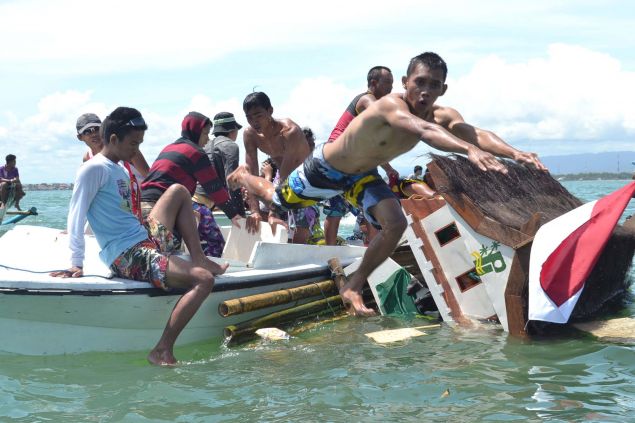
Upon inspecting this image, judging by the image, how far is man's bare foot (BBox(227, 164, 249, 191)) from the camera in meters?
8.01

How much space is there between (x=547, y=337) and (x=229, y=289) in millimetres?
2834

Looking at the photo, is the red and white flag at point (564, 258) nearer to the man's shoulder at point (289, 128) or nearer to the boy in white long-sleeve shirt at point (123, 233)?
the boy in white long-sleeve shirt at point (123, 233)

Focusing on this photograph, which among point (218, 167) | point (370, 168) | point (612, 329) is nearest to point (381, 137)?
point (370, 168)

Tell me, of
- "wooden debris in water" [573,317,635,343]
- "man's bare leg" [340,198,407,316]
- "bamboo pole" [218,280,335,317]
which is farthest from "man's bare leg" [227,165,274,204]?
"wooden debris in water" [573,317,635,343]

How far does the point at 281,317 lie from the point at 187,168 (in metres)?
1.65

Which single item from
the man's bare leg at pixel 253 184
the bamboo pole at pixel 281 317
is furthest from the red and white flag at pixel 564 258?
the man's bare leg at pixel 253 184

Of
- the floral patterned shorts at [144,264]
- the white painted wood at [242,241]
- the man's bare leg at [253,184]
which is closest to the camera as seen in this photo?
the floral patterned shorts at [144,264]

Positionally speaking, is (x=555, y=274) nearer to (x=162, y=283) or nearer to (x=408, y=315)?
(x=408, y=315)

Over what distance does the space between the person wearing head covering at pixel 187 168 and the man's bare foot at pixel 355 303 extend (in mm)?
1711

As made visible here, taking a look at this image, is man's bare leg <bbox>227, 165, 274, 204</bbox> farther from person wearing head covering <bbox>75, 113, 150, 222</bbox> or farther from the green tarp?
the green tarp

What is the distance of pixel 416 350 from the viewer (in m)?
6.26

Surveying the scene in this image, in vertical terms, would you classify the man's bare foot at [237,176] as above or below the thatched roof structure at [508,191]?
above

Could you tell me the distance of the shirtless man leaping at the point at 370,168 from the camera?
5863 mm

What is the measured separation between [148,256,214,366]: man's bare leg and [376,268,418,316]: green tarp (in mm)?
2526
